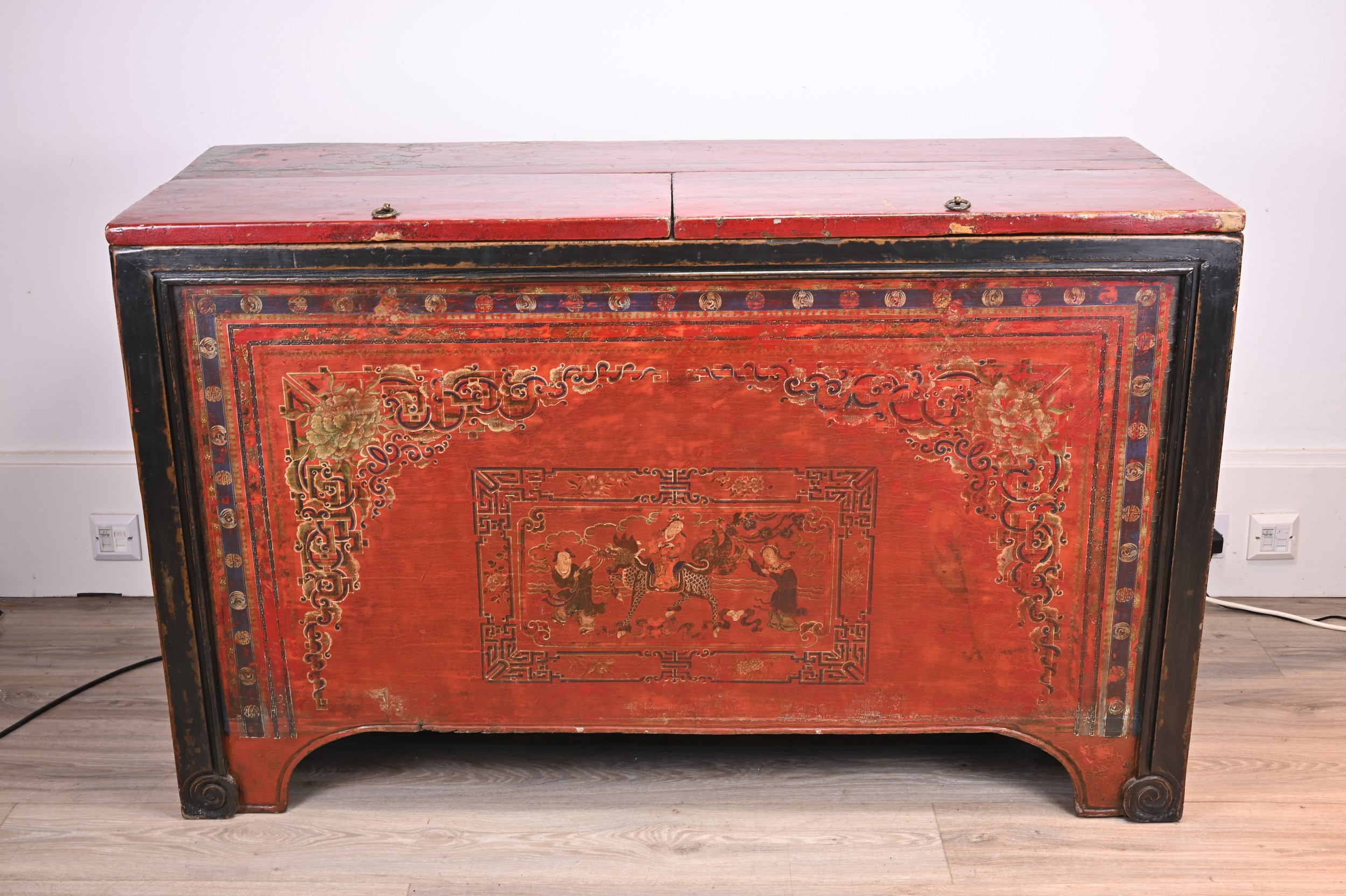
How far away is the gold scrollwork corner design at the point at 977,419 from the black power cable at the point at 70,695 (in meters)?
1.22

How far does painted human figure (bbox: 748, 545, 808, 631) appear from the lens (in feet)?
5.72

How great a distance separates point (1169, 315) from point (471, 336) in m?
0.91

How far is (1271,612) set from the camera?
2436mm

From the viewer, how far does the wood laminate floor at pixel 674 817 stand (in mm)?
1723

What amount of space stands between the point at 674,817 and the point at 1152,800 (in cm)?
70

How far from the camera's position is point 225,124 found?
229 centimetres

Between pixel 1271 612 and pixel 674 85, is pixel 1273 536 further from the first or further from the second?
pixel 674 85

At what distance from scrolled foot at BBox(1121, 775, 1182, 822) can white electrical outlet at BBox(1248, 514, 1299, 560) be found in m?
0.84

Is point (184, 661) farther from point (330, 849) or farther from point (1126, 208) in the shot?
point (1126, 208)

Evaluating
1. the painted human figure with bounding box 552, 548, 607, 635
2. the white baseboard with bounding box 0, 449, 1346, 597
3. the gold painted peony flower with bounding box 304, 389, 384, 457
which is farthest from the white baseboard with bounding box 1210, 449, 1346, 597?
the gold painted peony flower with bounding box 304, 389, 384, 457

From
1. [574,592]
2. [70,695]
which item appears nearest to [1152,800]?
[574,592]

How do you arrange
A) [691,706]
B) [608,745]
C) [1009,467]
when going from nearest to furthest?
1. [1009,467]
2. [691,706]
3. [608,745]

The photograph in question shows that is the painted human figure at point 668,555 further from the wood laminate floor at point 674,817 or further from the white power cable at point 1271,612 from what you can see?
the white power cable at point 1271,612

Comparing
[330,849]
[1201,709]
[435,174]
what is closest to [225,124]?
[435,174]
